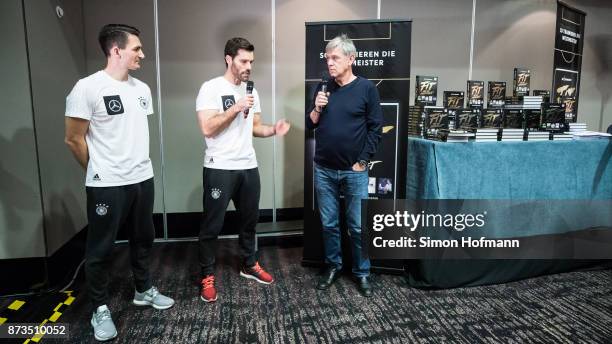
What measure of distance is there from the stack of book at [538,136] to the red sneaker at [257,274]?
2.29m

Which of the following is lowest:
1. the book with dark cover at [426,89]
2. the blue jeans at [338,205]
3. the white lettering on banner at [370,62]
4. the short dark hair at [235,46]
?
the blue jeans at [338,205]

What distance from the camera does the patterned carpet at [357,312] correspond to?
223 cm

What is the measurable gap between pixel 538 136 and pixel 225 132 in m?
2.44

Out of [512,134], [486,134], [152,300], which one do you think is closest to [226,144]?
[152,300]

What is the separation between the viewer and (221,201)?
258cm

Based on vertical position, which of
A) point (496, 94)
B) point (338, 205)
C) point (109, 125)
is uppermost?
point (496, 94)

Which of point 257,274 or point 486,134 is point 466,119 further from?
point 257,274

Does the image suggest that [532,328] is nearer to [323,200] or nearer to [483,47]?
[323,200]

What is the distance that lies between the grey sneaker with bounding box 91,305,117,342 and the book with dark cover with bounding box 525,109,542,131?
323cm

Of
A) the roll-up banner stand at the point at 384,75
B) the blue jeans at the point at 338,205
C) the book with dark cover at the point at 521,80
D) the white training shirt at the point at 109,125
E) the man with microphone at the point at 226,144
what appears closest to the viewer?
the white training shirt at the point at 109,125

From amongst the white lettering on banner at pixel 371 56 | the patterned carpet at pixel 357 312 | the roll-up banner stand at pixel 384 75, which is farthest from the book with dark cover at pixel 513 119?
the patterned carpet at pixel 357 312

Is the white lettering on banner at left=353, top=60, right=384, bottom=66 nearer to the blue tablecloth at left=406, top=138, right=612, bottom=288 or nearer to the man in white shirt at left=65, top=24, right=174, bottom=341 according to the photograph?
the blue tablecloth at left=406, top=138, right=612, bottom=288

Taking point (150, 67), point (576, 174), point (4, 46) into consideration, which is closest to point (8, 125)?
point (4, 46)

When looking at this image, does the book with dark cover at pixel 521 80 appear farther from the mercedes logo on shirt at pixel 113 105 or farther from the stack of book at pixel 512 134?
the mercedes logo on shirt at pixel 113 105
